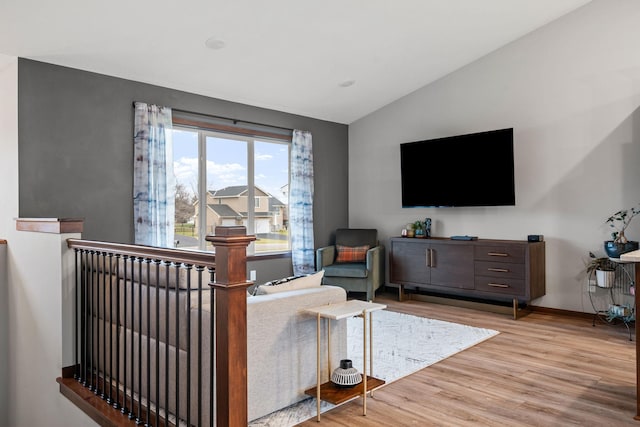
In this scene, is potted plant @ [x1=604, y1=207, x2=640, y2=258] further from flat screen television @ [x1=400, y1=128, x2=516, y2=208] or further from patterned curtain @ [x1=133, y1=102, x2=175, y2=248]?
patterned curtain @ [x1=133, y1=102, x2=175, y2=248]

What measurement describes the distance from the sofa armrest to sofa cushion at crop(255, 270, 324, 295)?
9.62 ft

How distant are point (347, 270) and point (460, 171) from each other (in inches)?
73.9

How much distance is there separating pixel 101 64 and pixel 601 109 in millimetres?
5048

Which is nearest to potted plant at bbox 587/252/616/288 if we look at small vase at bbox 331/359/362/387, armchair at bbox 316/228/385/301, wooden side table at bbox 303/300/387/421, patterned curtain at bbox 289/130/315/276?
armchair at bbox 316/228/385/301

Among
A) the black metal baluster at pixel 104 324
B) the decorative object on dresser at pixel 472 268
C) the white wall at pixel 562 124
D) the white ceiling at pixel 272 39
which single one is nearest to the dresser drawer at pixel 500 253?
the decorative object on dresser at pixel 472 268

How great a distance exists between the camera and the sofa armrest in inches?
235

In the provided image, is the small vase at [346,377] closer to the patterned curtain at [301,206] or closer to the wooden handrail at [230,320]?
the wooden handrail at [230,320]

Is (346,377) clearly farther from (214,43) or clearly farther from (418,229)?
(418,229)

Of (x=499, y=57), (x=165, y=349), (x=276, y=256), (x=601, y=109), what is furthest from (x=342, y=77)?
(x=165, y=349)

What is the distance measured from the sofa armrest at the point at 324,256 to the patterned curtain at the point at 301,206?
0.20 metres

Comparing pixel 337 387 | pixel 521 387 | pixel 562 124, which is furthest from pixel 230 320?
pixel 562 124

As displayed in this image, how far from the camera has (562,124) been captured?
489cm

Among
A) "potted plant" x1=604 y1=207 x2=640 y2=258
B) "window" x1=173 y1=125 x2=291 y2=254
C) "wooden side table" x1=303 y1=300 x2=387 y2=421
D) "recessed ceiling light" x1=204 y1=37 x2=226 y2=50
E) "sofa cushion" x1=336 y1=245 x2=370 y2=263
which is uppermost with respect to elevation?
"recessed ceiling light" x1=204 y1=37 x2=226 y2=50

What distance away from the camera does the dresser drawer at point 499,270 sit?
4766 millimetres
